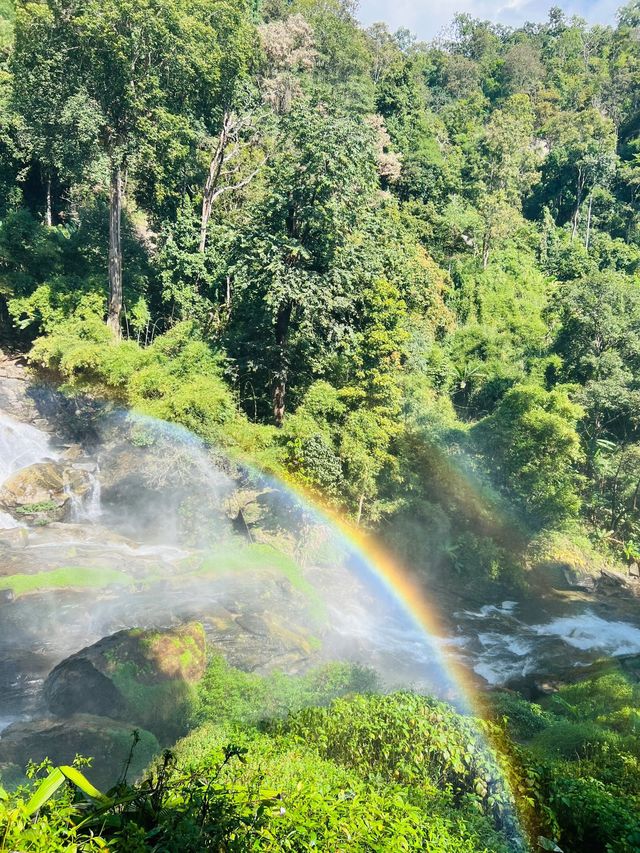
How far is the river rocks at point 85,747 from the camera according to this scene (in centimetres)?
854

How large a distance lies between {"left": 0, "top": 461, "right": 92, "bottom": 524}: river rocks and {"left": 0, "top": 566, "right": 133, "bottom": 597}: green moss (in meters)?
3.52

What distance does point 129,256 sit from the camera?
87.4ft

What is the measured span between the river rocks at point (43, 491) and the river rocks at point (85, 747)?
9.64 m

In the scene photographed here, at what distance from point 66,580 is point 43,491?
5.17m

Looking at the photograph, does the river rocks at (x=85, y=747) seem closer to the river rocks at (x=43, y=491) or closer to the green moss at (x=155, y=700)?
the green moss at (x=155, y=700)

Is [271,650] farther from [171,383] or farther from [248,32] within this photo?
[248,32]

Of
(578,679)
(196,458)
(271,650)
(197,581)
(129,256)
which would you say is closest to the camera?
(271,650)

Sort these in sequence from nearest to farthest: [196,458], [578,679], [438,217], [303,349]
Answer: [578,679]
[196,458]
[303,349]
[438,217]

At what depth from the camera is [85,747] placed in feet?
29.0

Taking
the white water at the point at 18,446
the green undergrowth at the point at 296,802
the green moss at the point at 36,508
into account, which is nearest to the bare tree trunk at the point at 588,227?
the white water at the point at 18,446

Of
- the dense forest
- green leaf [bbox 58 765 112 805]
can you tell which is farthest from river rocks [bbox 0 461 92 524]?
green leaf [bbox 58 765 112 805]

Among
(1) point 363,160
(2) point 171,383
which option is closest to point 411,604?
(2) point 171,383

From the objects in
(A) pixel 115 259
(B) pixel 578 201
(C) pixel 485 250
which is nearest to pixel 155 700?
(A) pixel 115 259

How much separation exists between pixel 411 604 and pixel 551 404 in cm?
880
